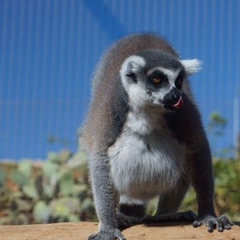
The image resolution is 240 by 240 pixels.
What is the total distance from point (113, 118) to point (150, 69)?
48 centimetres

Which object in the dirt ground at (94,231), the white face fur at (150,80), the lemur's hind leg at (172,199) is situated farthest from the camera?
the lemur's hind leg at (172,199)

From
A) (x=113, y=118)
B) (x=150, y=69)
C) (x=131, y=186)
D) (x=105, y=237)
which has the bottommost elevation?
(x=105, y=237)

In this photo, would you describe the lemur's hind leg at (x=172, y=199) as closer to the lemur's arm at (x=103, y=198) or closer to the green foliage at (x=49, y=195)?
the lemur's arm at (x=103, y=198)

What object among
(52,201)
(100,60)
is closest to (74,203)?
(52,201)

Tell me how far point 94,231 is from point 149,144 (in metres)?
0.78

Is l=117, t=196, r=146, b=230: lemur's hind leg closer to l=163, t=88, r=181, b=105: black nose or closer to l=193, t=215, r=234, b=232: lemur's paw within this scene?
l=193, t=215, r=234, b=232: lemur's paw

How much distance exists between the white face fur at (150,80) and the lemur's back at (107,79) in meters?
0.14

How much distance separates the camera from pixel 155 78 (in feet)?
15.5

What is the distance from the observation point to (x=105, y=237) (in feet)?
15.4

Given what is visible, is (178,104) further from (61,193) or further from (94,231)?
(61,193)

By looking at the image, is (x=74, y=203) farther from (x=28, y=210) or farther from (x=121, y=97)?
(x=121, y=97)

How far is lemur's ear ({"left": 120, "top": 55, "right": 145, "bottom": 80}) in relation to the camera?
4.83 meters

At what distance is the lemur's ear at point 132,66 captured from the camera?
15.9 feet

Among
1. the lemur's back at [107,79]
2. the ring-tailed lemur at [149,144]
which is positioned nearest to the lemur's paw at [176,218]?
the ring-tailed lemur at [149,144]
